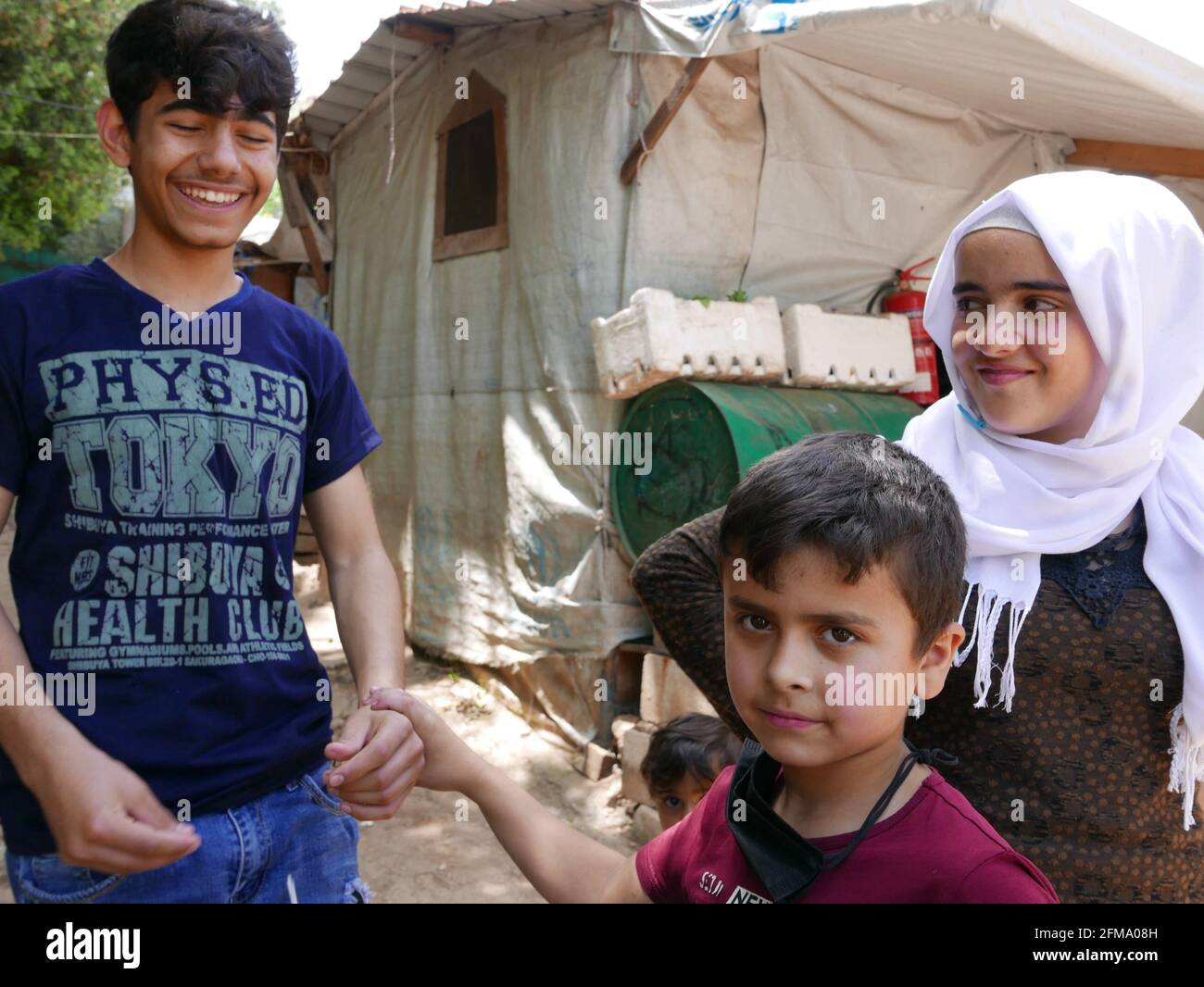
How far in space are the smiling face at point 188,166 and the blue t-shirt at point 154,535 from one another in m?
0.12

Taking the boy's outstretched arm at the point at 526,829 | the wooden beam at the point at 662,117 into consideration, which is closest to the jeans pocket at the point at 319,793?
the boy's outstretched arm at the point at 526,829

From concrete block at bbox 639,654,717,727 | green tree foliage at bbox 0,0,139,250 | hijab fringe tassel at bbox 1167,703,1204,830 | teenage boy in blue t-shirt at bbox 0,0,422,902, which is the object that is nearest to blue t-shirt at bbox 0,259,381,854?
teenage boy in blue t-shirt at bbox 0,0,422,902

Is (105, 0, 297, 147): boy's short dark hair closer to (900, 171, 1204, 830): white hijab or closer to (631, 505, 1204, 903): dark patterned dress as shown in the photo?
(900, 171, 1204, 830): white hijab

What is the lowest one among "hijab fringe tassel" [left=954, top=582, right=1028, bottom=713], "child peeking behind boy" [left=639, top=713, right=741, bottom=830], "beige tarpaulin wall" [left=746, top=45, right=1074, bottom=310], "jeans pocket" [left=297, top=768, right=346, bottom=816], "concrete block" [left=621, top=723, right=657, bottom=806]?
"concrete block" [left=621, top=723, right=657, bottom=806]

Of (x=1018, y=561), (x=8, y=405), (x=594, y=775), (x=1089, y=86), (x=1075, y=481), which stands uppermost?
(x=1089, y=86)

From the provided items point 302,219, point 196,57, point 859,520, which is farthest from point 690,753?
point 302,219

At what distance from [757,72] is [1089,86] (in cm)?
158

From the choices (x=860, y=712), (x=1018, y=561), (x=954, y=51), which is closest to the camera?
(x=860, y=712)

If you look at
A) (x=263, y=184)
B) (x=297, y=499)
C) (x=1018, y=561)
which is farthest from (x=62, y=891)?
(x=1018, y=561)

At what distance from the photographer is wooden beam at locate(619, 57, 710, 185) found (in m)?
4.84

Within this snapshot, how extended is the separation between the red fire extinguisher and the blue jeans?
4.49m

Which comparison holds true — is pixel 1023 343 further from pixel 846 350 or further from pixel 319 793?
pixel 846 350
